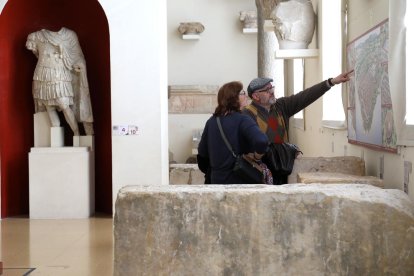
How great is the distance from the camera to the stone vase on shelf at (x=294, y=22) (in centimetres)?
738

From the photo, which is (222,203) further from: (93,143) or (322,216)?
Answer: (93,143)

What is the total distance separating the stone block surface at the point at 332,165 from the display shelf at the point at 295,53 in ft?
5.93

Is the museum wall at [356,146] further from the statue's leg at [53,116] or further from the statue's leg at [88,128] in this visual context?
the statue's leg at [53,116]

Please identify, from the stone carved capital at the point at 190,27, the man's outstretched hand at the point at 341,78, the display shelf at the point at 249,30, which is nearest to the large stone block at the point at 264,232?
the man's outstretched hand at the point at 341,78

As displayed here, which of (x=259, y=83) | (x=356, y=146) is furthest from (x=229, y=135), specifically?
A: (x=356, y=146)

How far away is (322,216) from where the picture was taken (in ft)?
12.3

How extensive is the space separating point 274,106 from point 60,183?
428cm

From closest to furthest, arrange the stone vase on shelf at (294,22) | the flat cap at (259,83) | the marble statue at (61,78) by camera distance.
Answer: the flat cap at (259,83) < the stone vase on shelf at (294,22) < the marble statue at (61,78)

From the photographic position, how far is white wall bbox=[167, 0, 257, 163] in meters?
15.1

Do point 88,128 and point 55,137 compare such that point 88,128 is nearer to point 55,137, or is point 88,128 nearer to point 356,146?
point 55,137

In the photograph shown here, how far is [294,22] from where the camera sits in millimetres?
7422

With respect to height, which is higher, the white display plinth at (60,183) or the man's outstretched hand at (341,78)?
the man's outstretched hand at (341,78)

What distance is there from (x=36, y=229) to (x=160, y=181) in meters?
1.68

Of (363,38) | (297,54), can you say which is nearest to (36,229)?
(297,54)
